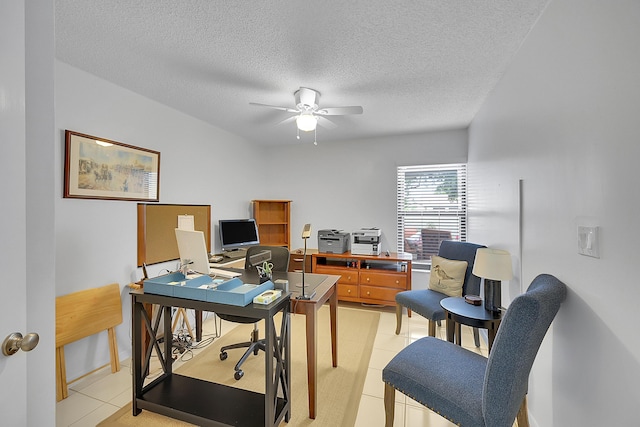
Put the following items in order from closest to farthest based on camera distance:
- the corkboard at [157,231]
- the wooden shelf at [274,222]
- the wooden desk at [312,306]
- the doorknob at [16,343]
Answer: the doorknob at [16,343]
the wooden desk at [312,306]
the corkboard at [157,231]
the wooden shelf at [274,222]

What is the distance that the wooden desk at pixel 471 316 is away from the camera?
1.87m

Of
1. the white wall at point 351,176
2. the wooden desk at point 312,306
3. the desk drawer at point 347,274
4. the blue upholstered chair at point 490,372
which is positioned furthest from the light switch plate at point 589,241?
the white wall at point 351,176

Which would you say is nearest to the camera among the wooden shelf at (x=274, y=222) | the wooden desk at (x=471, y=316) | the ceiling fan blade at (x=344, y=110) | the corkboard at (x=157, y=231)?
the wooden desk at (x=471, y=316)

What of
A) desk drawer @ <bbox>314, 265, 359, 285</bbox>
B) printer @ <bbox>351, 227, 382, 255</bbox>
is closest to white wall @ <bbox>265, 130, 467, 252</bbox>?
printer @ <bbox>351, 227, 382, 255</bbox>

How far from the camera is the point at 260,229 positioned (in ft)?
14.7

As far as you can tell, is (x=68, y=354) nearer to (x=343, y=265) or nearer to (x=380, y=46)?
(x=343, y=265)

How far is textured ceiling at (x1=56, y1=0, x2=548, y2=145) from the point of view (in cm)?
151

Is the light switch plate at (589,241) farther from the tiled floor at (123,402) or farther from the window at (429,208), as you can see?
the window at (429,208)

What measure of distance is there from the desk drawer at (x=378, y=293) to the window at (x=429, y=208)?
0.69 m

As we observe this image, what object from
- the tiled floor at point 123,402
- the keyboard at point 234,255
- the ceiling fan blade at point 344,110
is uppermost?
the ceiling fan blade at point 344,110

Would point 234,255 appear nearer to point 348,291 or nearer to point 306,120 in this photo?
point 348,291

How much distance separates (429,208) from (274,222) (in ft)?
8.15

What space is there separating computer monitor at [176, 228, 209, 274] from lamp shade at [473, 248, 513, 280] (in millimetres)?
1997

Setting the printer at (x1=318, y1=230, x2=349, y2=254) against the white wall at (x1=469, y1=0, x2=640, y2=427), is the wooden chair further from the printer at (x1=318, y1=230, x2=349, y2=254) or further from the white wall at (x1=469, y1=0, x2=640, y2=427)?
the white wall at (x1=469, y1=0, x2=640, y2=427)
